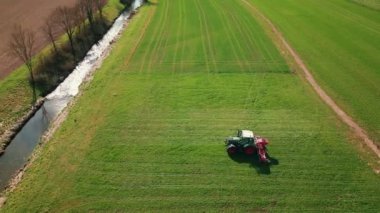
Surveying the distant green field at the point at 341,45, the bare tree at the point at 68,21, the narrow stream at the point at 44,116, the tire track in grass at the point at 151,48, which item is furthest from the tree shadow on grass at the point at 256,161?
the bare tree at the point at 68,21

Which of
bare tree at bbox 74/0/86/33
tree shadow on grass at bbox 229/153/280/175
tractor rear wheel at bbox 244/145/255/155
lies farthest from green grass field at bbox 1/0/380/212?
bare tree at bbox 74/0/86/33

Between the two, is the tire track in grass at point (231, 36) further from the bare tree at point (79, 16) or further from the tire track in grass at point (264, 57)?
the bare tree at point (79, 16)

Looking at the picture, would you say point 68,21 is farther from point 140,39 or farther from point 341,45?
point 341,45

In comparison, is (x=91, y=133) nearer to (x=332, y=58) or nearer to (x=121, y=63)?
(x=121, y=63)

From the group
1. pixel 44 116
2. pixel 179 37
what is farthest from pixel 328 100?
pixel 44 116

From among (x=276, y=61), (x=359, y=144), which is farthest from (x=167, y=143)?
(x=276, y=61)

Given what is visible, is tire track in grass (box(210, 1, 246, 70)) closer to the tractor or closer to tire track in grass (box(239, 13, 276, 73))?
tire track in grass (box(239, 13, 276, 73))

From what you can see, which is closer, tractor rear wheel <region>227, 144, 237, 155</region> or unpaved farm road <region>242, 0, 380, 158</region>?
tractor rear wheel <region>227, 144, 237, 155</region>
